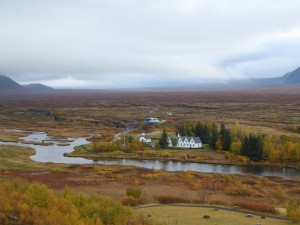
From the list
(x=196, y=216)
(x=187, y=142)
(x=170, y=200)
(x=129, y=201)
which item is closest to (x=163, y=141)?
(x=187, y=142)

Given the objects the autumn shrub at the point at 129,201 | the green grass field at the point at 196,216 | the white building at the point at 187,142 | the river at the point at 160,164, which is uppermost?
the green grass field at the point at 196,216

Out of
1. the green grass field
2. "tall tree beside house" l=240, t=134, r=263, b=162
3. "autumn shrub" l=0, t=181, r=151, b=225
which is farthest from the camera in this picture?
"tall tree beside house" l=240, t=134, r=263, b=162

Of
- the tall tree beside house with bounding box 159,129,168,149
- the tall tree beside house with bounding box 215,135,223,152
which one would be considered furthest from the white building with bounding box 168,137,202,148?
the tall tree beside house with bounding box 215,135,223,152

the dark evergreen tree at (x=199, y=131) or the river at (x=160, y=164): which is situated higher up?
the dark evergreen tree at (x=199, y=131)

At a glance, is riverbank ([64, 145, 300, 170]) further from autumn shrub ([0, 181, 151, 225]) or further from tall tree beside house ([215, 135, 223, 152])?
autumn shrub ([0, 181, 151, 225])

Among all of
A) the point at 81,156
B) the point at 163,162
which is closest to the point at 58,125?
the point at 81,156

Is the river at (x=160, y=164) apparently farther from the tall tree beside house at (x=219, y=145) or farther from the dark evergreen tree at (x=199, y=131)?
the dark evergreen tree at (x=199, y=131)

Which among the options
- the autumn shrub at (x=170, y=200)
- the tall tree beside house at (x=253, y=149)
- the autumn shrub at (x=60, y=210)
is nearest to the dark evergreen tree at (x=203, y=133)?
the tall tree beside house at (x=253, y=149)
